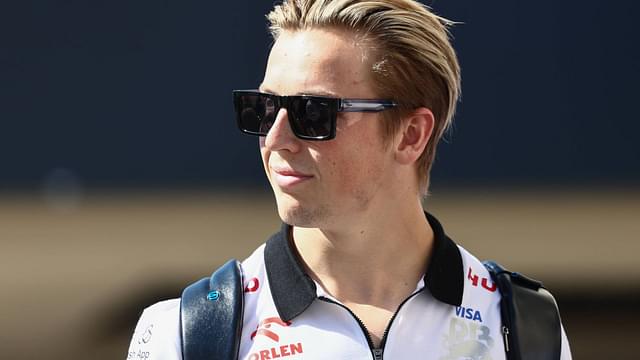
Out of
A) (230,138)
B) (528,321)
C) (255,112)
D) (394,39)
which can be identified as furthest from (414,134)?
(230,138)

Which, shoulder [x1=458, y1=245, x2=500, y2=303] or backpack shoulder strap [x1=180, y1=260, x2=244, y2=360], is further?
shoulder [x1=458, y1=245, x2=500, y2=303]

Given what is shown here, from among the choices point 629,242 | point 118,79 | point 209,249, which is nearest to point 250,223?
point 209,249

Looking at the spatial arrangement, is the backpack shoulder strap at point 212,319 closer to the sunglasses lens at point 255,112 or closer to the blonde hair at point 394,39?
the sunglasses lens at point 255,112

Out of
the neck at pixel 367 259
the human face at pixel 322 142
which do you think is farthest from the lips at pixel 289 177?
the neck at pixel 367 259

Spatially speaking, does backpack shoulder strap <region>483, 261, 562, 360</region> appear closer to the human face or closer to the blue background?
the human face

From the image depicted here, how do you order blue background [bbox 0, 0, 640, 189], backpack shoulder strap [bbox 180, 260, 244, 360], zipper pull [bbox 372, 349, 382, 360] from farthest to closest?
blue background [bbox 0, 0, 640, 189] < zipper pull [bbox 372, 349, 382, 360] < backpack shoulder strap [bbox 180, 260, 244, 360]

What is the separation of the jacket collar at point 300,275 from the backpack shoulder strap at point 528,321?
0.10 meters

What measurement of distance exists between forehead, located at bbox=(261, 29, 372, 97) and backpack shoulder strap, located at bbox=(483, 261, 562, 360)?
0.50 meters

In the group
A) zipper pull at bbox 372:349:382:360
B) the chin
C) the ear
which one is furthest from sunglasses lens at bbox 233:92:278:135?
zipper pull at bbox 372:349:382:360

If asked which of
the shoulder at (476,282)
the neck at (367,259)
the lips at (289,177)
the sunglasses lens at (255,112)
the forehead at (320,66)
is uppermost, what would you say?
the forehead at (320,66)

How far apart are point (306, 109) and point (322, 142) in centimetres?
8

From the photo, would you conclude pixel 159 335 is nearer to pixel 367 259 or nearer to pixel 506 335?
pixel 367 259

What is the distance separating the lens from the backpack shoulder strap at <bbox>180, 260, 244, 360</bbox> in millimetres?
2115

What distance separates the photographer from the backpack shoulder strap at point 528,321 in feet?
7.34
